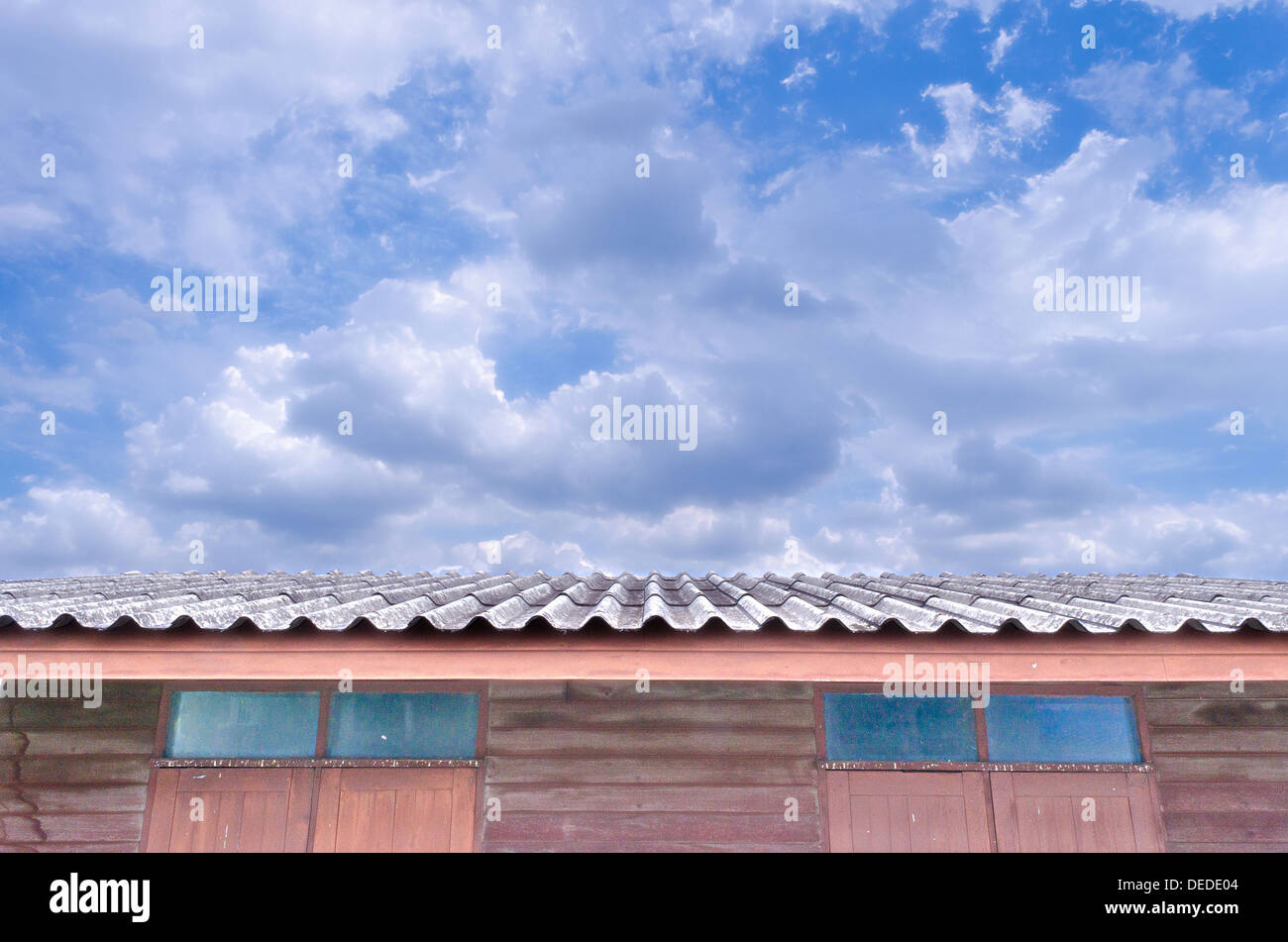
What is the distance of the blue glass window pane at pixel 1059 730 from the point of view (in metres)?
4.71

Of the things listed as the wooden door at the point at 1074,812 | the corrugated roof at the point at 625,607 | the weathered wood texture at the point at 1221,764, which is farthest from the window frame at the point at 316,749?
the weathered wood texture at the point at 1221,764

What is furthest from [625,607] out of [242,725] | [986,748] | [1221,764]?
[1221,764]

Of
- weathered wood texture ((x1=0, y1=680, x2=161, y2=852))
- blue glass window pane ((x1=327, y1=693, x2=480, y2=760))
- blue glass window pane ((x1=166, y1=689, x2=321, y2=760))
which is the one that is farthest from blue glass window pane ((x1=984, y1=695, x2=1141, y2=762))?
weathered wood texture ((x1=0, y1=680, x2=161, y2=852))

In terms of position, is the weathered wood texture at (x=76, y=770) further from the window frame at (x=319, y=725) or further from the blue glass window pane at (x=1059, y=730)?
the blue glass window pane at (x=1059, y=730)

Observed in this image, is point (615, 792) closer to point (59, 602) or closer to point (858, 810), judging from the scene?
point (858, 810)

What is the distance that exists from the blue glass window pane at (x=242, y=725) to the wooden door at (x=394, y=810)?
296mm

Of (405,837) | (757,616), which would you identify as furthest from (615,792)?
(757,616)

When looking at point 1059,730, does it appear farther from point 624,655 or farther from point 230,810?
point 230,810

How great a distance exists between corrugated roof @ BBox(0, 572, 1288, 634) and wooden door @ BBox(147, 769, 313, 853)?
3.53ft

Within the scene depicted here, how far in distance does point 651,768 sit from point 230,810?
2.42m

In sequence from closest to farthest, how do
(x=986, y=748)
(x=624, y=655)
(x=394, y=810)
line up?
(x=624, y=655) → (x=394, y=810) → (x=986, y=748)

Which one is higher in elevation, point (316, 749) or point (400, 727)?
point (400, 727)

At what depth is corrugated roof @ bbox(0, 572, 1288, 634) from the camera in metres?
3.59

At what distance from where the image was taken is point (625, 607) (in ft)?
13.8
